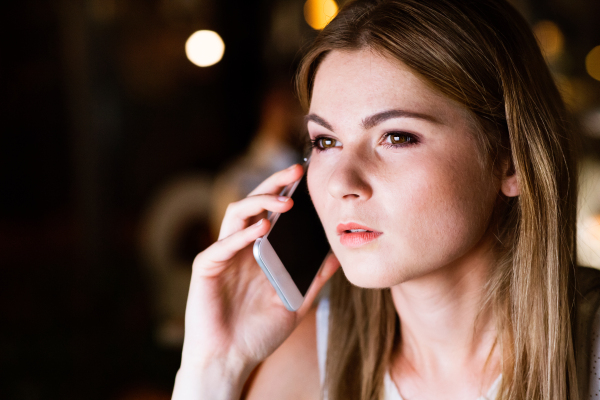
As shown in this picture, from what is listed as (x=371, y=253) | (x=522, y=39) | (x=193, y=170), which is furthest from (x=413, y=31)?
(x=193, y=170)

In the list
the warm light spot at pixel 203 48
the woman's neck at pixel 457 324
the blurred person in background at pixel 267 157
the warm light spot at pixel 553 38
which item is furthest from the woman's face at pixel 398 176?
the warm light spot at pixel 203 48

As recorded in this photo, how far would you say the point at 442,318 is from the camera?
110 centimetres

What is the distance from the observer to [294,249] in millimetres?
1165

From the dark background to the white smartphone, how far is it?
72.2 inches

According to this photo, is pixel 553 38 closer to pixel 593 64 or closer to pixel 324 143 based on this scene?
pixel 593 64

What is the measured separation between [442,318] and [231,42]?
14.0 ft

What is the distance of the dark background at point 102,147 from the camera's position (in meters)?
2.89

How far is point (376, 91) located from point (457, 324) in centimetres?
56

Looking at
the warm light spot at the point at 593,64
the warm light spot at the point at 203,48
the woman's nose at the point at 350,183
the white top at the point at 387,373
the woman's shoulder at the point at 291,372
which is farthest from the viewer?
the warm light spot at the point at 203,48

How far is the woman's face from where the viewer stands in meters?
0.92

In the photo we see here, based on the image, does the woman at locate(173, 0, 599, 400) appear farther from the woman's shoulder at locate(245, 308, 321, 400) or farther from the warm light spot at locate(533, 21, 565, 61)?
the warm light spot at locate(533, 21, 565, 61)

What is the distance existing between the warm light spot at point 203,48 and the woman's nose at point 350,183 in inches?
143

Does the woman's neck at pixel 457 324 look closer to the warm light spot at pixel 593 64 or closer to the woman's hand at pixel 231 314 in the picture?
the woman's hand at pixel 231 314

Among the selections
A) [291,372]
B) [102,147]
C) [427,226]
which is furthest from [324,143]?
[102,147]
